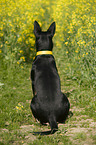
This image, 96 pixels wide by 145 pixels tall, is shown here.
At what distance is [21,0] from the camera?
7.69 metres

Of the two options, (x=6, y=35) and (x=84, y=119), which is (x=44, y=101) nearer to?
(x=84, y=119)

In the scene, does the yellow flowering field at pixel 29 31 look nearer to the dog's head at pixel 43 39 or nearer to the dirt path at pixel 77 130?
the dog's head at pixel 43 39

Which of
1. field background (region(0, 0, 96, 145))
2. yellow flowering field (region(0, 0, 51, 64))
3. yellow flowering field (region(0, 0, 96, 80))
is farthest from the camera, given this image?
yellow flowering field (region(0, 0, 51, 64))

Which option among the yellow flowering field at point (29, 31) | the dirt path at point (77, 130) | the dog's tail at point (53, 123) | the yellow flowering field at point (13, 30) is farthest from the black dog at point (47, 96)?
the yellow flowering field at point (13, 30)

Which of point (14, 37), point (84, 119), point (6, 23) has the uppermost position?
point (6, 23)

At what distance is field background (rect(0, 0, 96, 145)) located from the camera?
→ 314 cm

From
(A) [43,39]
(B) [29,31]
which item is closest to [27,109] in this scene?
(A) [43,39]

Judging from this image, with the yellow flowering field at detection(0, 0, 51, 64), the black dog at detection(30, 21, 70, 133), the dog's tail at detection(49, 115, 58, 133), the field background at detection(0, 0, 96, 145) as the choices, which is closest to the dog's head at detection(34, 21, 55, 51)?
the black dog at detection(30, 21, 70, 133)

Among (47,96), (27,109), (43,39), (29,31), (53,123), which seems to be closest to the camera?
(53,123)

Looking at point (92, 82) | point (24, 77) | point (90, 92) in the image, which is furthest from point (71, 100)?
point (24, 77)

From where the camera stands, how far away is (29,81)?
→ 20.0 ft

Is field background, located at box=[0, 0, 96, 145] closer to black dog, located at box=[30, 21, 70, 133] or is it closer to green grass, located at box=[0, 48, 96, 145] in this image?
green grass, located at box=[0, 48, 96, 145]

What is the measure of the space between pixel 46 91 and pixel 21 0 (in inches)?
206

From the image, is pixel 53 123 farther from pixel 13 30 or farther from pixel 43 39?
pixel 13 30
